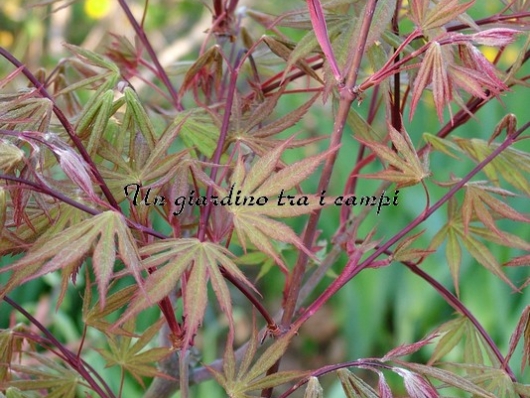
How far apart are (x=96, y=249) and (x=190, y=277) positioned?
6 centimetres

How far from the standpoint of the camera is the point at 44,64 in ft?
7.14

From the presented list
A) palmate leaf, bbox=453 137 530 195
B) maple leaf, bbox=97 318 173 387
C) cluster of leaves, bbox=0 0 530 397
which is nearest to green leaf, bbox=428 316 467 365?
cluster of leaves, bbox=0 0 530 397

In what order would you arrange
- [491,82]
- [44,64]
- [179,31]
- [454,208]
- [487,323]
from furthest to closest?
[179,31] < [44,64] < [487,323] < [454,208] < [491,82]

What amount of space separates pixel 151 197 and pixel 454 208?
0.29 m

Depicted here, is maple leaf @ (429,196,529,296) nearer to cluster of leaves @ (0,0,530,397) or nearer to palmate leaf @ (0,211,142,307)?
cluster of leaves @ (0,0,530,397)

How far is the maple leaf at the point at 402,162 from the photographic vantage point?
510mm

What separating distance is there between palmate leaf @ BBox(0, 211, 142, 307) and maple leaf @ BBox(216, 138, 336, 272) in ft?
0.23

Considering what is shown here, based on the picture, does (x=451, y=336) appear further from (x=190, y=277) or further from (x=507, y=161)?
(x=190, y=277)

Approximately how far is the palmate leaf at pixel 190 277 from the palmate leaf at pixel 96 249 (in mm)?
16

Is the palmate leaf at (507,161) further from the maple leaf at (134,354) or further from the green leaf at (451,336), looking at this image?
the maple leaf at (134,354)

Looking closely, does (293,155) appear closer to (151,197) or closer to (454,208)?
(454,208)

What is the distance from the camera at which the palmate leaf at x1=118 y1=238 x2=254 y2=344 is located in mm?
436

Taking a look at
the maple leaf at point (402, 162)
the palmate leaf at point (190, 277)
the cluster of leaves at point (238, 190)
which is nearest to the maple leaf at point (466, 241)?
the cluster of leaves at point (238, 190)

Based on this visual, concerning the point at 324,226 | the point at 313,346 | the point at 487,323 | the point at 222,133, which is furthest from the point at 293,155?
the point at 222,133
